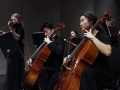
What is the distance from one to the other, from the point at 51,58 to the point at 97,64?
37.7 inches

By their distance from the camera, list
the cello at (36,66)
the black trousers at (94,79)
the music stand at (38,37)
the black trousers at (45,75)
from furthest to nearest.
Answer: the music stand at (38,37) → the cello at (36,66) → the black trousers at (45,75) → the black trousers at (94,79)

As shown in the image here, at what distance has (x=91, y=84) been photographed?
1866mm

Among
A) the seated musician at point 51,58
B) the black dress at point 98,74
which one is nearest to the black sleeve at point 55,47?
the seated musician at point 51,58

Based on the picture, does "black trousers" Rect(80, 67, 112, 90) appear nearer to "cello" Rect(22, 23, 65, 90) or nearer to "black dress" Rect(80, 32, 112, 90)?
"black dress" Rect(80, 32, 112, 90)

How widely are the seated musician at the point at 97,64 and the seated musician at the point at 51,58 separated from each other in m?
0.70

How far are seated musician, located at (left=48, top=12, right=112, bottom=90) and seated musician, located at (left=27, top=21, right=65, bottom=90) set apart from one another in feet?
2.29

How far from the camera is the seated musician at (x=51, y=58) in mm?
2740

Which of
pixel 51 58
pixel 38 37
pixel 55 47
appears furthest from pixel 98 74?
pixel 38 37

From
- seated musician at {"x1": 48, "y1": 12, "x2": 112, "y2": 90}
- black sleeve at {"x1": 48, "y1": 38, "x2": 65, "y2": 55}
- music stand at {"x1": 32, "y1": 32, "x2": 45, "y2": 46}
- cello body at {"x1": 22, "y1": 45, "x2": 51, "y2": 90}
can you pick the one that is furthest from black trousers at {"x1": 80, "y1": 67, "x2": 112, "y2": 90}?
music stand at {"x1": 32, "y1": 32, "x2": 45, "y2": 46}

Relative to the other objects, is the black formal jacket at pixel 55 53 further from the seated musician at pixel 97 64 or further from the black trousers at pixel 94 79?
the black trousers at pixel 94 79

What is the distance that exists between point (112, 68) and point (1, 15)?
423 centimetres

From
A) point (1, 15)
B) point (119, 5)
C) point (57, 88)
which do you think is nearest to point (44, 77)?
point (57, 88)

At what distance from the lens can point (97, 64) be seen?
2076 millimetres

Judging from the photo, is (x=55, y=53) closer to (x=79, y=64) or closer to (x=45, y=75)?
(x=45, y=75)
